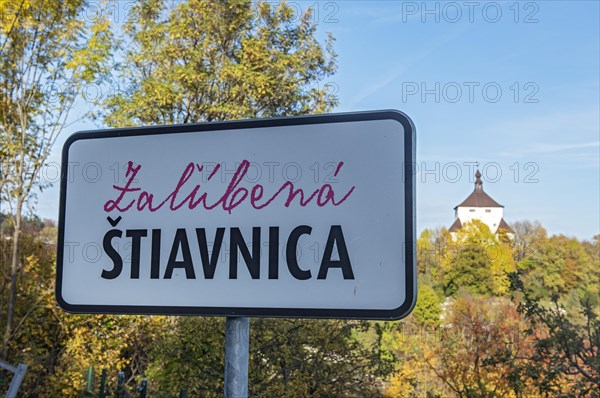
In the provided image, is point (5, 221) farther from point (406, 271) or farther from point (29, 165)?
point (406, 271)

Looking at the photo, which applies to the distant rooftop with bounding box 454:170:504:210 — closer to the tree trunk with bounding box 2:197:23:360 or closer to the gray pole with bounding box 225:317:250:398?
the tree trunk with bounding box 2:197:23:360

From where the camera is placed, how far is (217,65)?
494 inches

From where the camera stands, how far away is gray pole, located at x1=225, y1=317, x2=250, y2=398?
4.29 feet

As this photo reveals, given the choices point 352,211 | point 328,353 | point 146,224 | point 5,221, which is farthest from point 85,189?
point 5,221

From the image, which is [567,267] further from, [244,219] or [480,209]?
[244,219]

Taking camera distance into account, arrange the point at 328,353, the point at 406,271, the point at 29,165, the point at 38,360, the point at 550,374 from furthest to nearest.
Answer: the point at 38,360
the point at 29,165
the point at 328,353
the point at 550,374
the point at 406,271

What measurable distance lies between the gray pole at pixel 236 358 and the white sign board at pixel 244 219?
1.5 inches

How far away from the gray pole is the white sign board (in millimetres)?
38

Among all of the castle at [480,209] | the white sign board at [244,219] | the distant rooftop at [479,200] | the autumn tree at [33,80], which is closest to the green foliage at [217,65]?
the autumn tree at [33,80]

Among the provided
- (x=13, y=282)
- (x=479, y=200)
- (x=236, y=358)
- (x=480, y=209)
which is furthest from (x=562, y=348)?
(x=479, y=200)

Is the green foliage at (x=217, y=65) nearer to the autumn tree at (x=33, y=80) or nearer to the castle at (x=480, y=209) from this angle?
the autumn tree at (x=33, y=80)

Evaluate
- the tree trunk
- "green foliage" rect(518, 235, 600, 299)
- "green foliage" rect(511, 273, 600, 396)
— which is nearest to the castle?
"green foliage" rect(518, 235, 600, 299)

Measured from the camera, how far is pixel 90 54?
359 inches

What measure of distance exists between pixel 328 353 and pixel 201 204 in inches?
296
